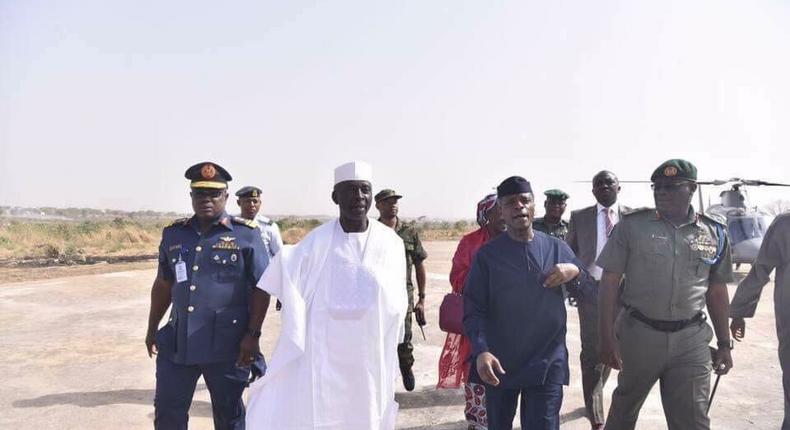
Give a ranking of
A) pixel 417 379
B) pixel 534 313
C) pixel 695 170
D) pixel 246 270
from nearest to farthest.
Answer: pixel 534 313
pixel 695 170
pixel 246 270
pixel 417 379

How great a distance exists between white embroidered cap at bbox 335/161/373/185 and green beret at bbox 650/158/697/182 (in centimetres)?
188

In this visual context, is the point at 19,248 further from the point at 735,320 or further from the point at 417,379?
the point at 735,320

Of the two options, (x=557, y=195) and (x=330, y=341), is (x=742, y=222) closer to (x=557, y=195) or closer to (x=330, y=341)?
(x=557, y=195)

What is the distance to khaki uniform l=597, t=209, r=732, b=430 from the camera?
11.2 feet

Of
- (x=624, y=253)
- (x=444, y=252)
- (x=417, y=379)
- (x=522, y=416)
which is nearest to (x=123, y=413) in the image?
(x=417, y=379)

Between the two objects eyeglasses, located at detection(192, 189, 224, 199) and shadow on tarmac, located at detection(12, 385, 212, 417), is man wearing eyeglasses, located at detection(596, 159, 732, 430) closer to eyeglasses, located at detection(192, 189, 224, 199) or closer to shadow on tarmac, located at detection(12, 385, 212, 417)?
eyeglasses, located at detection(192, 189, 224, 199)

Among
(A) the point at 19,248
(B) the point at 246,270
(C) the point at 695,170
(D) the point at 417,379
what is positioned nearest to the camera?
(C) the point at 695,170

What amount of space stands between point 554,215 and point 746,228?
1380cm

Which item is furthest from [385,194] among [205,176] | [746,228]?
[746,228]

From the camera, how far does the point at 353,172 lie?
3408 millimetres

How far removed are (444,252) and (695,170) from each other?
21.2 m

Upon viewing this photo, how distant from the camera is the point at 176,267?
373cm

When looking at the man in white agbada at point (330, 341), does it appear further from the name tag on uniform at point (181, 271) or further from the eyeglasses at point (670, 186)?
the eyeglasses at point (670, 186)

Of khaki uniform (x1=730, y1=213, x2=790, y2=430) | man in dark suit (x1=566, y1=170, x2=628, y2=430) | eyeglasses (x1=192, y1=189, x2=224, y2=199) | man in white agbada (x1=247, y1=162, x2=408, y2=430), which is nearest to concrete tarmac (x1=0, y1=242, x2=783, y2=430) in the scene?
man in dark suit (x1=566, y1=170, x2=628, y2=430)
